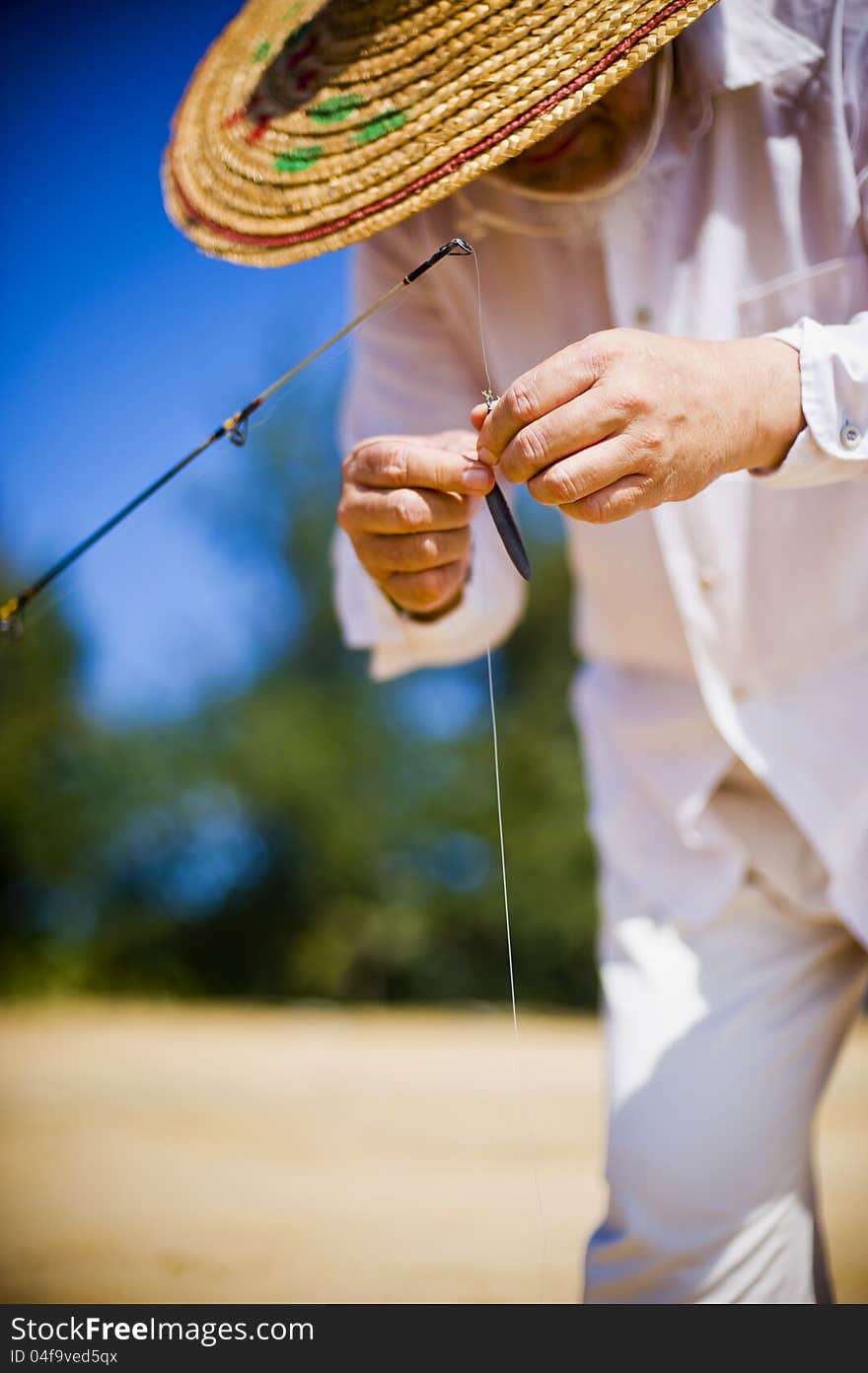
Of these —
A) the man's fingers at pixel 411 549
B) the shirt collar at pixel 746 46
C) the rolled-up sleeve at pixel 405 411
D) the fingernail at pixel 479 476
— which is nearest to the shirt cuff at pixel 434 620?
the rolled-up sleeve at pixel 405 411

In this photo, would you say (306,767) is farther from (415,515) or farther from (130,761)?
(415,515)

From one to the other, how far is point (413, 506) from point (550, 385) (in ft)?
0.86

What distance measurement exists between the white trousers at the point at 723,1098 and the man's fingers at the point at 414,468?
2.47 feet

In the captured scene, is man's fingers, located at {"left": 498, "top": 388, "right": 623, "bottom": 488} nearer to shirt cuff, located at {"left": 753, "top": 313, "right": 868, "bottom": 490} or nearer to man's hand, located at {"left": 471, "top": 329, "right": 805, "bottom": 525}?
man's hand, located at {"left": 471, "top": 329, "right": 805, "bottom": 525}

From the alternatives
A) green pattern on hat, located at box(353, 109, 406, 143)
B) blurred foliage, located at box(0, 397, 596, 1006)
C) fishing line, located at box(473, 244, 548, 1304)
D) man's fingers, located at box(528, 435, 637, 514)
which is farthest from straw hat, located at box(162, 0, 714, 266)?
blurred foliage, located at box(0, 397, 596, 1006)

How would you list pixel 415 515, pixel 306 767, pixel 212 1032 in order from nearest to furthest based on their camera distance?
pixel 415 515
pixel 212 1032
pixel 306 767

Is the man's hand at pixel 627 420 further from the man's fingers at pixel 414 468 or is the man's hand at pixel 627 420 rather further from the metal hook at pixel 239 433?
the metal hook at pixel 239 433

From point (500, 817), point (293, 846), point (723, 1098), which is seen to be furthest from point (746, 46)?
point (293, 846)

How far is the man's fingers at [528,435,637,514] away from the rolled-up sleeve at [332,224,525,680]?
0.62m

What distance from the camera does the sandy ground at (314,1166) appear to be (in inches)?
105

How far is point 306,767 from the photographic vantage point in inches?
511

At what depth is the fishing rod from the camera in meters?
1.14
